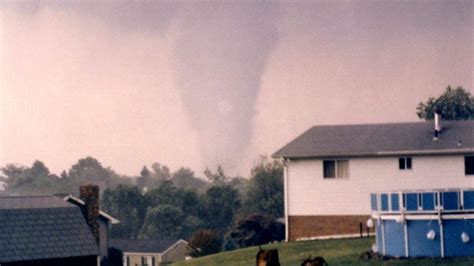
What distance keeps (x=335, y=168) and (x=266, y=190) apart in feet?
179

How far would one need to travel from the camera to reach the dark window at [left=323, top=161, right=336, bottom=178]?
4216 centimetres

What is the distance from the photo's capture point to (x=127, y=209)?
108m

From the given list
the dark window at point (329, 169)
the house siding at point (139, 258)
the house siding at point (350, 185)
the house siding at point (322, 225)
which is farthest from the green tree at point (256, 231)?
the house siding at point (139, 258)

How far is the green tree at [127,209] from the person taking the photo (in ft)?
352

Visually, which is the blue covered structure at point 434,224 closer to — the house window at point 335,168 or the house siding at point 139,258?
the house window at point 335,168

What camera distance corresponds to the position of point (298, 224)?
42969 millimetres

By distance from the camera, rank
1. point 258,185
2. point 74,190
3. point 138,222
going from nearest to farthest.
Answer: point 258,185 → point 138,222 → point 74,190

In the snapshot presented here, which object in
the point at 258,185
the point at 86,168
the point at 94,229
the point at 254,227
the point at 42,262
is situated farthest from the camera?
the point at 86,168

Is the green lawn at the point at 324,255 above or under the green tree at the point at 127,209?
under

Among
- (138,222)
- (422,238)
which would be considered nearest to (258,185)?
(138,222)

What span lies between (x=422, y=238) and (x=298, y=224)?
511 inches

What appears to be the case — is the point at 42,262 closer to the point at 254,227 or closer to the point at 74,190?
the point at 254,227

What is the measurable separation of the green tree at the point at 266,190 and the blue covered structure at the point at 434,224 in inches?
2370

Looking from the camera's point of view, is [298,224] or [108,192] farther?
[108,192]
